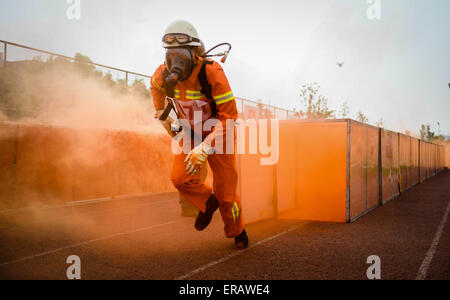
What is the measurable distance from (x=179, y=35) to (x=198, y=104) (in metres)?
0.75

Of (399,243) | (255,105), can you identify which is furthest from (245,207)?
(255,105)

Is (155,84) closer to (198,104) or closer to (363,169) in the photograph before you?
(198,104)

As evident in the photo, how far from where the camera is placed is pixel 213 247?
195 inches

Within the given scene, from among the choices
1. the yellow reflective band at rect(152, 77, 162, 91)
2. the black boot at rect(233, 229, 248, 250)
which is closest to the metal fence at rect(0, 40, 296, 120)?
the yellow reflective band at rect(152, 77, 162, 91)

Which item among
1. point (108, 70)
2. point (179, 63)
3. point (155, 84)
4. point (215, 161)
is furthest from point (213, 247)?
point (108, 70)

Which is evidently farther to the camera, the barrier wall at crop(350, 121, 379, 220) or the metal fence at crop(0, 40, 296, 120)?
the metal fence at crop(0, 40, 296, 120)

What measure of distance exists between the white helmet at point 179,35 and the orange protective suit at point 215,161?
247mm

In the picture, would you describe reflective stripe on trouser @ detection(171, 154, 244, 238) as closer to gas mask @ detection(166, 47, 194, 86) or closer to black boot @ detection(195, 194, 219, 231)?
black boot @ detection(195, 194, 219, 231)

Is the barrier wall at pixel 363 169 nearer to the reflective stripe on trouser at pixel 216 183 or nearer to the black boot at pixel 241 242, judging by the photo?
the black boot at pixel 241 242

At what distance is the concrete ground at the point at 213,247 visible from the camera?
3.87 meters

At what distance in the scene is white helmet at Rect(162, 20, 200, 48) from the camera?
150 inches
